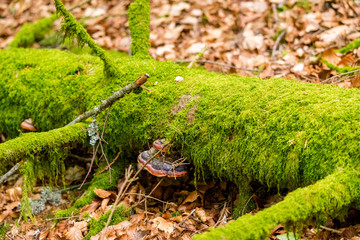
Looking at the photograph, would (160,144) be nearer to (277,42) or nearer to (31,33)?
(277,42)

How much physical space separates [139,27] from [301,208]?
11.5ft

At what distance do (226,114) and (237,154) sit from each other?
41cm

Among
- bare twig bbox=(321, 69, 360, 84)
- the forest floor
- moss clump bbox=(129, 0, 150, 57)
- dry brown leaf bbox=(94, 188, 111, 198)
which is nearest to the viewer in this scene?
the forest floor

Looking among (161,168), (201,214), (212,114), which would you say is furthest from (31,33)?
(201,214)

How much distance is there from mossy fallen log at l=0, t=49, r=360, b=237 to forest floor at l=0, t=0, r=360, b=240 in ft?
1.80

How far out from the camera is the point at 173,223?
346 cm

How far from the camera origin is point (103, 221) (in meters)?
3.49

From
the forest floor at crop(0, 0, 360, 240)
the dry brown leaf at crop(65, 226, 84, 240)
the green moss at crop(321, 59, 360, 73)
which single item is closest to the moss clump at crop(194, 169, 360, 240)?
the forest floor at crop(0, 0, 360, 240)

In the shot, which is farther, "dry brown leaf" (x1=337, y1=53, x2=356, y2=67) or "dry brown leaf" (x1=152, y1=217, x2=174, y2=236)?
"dry brown leaf" (x1=337, y1=53, x2=356, y2=67)

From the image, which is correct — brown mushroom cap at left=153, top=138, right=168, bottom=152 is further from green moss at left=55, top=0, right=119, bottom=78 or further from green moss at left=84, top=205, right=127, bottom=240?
green moss at left=55, top=0, right=119, bottom=78

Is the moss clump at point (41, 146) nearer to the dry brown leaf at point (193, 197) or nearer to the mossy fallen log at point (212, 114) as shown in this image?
the mossy fallen log at point (212, 114)

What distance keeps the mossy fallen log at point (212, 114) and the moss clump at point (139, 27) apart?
27 cm

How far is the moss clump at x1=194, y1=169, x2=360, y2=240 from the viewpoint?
5.85ft

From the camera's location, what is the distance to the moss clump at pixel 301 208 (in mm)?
1783
